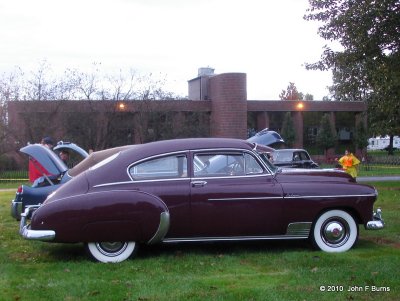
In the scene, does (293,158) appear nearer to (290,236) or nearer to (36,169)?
(36,169)

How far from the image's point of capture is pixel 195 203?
6.91 meters

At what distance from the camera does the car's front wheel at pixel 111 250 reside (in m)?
6.80

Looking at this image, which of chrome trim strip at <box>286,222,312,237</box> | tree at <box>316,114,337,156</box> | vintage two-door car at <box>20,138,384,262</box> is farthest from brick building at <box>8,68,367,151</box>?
chrome trim strip at <box>286,222,312,237</box>

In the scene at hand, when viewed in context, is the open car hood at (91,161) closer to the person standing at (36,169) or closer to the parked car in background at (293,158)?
the person standing at (36,169)

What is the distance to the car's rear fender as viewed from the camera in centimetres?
660

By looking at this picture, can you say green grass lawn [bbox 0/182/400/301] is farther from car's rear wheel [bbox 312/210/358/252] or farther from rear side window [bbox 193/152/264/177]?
rear side window [bbox 193/152/264/177]

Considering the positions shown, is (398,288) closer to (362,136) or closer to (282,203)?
(282,203)

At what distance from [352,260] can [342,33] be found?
1290cm

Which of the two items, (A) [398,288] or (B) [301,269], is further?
(B) [301,269]

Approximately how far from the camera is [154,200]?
22.2 feet

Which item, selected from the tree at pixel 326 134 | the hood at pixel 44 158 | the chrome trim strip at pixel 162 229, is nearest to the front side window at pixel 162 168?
the chrome trim strip at pixel 162 229

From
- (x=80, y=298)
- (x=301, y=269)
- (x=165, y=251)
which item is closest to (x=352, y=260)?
(x=301, y=269)

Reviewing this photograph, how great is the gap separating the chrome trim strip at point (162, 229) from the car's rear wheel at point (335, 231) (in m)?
2.03

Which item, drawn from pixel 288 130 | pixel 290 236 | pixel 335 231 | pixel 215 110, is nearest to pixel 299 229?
pixel 290 236
